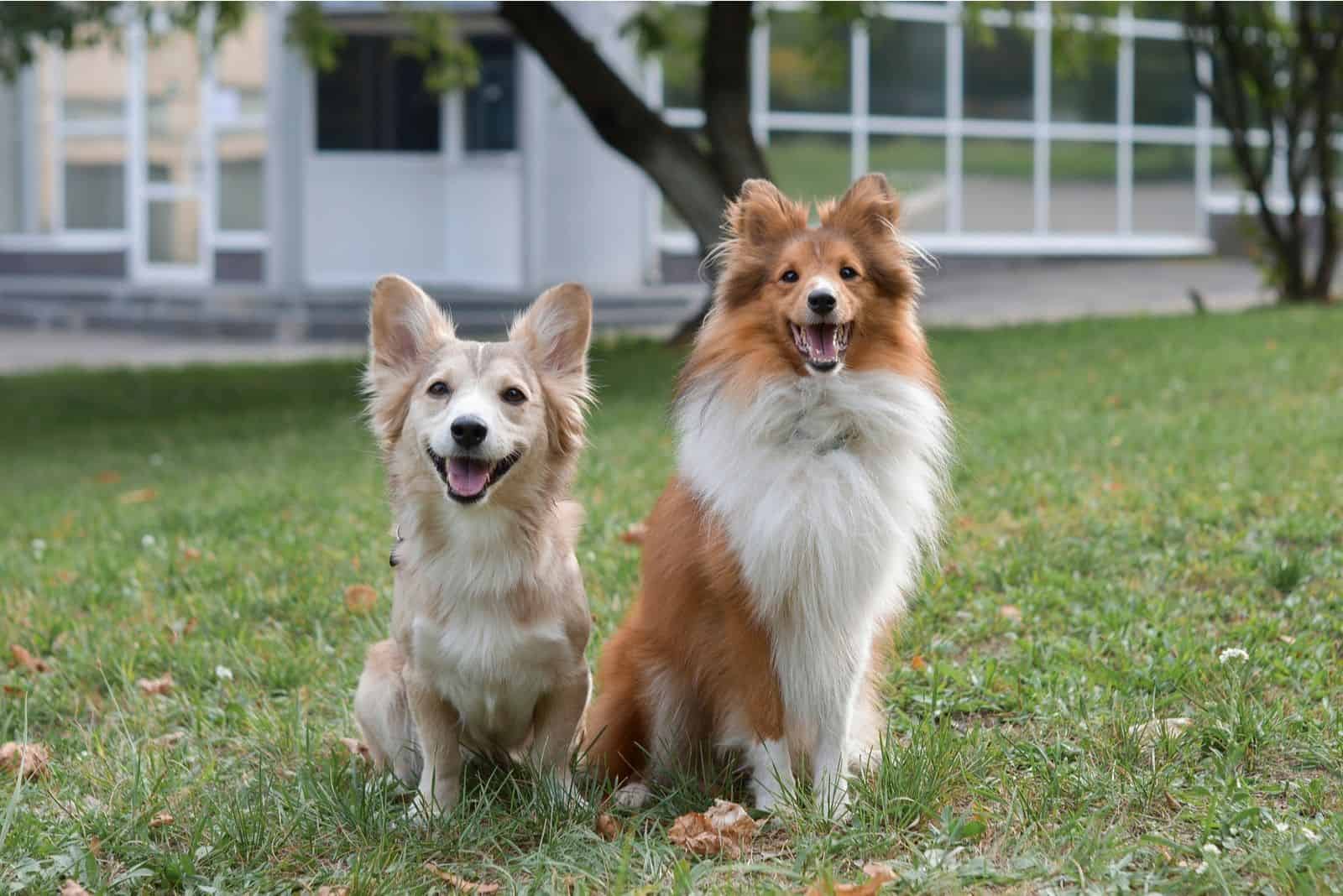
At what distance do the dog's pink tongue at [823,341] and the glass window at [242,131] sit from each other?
790 inches

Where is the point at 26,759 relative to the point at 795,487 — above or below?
below

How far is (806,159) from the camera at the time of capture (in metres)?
22.5

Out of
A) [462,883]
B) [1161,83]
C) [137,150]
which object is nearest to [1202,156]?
[1161,83]

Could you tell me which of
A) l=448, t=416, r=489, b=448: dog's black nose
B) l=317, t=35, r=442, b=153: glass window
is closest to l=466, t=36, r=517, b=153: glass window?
l=317, t=35, r=442, b=153: glass window

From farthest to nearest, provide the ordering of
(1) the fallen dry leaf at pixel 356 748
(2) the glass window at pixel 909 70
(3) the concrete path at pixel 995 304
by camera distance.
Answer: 1. (2) the glass window at pixel 909 70
2. (3) the concrete path at pixel 995 304
3. (1) the fallen dry leaf at pixel 356 748

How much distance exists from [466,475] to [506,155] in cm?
1802

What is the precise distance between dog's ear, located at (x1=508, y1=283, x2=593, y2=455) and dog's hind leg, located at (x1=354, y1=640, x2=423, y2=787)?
812mm

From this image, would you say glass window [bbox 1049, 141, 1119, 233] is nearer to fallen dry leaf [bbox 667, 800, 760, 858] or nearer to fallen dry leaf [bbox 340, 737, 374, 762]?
fallen dry leaf [bbox 340, 737, 374, 762]

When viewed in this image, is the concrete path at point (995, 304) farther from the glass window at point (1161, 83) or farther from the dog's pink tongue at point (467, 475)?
the dog's pink tongue at point (467, 475)

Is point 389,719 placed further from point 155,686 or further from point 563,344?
point 155,686

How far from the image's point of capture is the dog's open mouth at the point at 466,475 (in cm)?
364

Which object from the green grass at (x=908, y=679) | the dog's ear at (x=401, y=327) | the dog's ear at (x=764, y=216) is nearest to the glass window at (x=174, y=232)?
the green grass at (x=908, y=679)

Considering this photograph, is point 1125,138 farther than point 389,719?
Yes

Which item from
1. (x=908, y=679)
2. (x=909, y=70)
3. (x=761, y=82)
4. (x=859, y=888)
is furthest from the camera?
(x=909, y=70)
